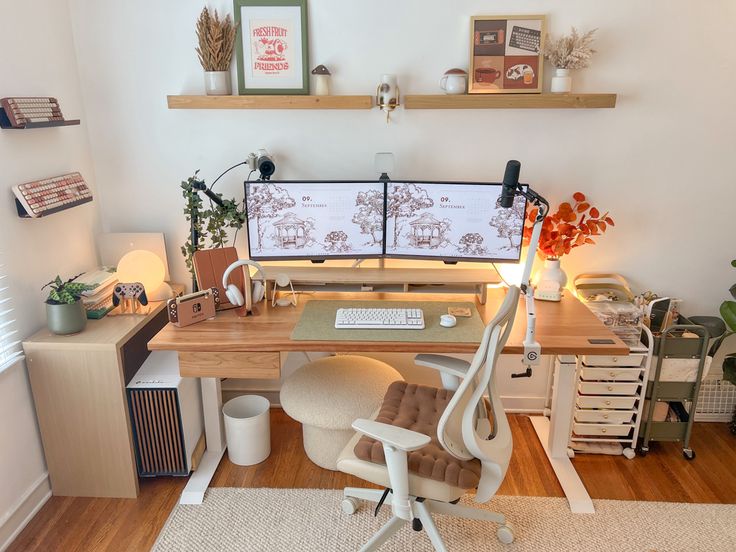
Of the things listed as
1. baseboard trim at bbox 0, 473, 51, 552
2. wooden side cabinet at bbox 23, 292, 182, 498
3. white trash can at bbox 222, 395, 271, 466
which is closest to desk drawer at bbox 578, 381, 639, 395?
white trash can at bbox 222, 395, 271, 466

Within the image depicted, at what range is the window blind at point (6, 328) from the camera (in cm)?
209

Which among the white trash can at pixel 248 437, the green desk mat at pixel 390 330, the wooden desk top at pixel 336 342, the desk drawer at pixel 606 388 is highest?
the green desk mat at pixel 390 330

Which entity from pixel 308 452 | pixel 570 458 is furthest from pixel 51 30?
pixel 570 458

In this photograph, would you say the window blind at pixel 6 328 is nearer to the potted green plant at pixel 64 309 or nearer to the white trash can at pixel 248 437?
the potted green plant at pixel 64 309

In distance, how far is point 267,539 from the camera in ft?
7.04

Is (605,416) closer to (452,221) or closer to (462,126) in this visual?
(452,221)

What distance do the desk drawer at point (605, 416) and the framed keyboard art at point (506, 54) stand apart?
1451 millimetres

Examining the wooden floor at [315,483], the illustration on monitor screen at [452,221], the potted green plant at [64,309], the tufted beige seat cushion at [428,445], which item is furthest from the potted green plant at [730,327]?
the potted green plant at [64,309]

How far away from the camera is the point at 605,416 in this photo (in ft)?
8.44

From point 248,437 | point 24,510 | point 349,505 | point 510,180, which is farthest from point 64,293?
point 510,180

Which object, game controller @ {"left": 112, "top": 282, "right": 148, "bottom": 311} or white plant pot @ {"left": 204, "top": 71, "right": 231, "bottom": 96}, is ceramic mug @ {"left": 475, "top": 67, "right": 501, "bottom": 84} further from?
game controller @ {"left": 112, "top": 282, "right": 148, "bottom": 311}

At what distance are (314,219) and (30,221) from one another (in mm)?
1120

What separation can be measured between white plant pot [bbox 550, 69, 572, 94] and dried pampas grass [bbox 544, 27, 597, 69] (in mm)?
24

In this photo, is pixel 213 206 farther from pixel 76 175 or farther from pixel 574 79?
pixel 574 79
